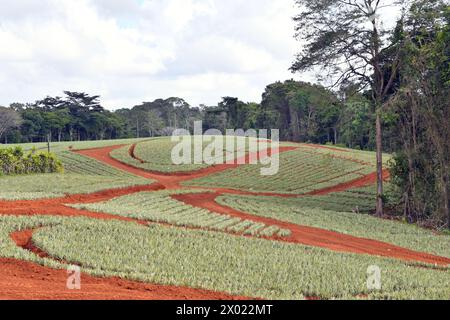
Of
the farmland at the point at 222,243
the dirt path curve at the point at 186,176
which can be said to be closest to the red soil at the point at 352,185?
the dirt path curve at the point at 186,176

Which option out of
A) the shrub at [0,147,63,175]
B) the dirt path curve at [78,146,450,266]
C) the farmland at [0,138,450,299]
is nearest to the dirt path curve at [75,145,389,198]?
the farmland at [0,138,450,299]

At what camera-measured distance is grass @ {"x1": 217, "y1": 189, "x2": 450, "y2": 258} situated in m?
18.2

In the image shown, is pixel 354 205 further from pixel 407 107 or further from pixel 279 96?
pixel 279 96

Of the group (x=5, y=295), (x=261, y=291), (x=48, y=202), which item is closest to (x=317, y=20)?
(x=48, y=202)

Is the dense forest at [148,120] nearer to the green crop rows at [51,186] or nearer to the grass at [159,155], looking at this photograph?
the grass at [159,155]

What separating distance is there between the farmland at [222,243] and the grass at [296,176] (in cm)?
571

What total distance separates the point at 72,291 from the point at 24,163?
34643 mm

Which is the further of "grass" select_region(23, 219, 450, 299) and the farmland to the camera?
the farmland

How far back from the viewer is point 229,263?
37.1 feet

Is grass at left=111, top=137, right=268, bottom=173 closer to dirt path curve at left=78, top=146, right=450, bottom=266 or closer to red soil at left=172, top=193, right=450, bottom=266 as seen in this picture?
dirt path curve at left=78, top=146, right=450, bottom=266

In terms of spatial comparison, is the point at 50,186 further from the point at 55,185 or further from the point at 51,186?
the point at 55,185

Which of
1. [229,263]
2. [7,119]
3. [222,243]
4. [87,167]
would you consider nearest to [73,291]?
[229,263]

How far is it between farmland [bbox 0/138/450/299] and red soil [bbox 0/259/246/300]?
129mm

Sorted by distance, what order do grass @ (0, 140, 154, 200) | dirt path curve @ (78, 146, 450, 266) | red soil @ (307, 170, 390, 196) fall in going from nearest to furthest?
dirt path curve @ (78, 146, 450, 266)
grass @ (0, 140, 154, 200)
red soil @ (307, 170, 390, 196)
